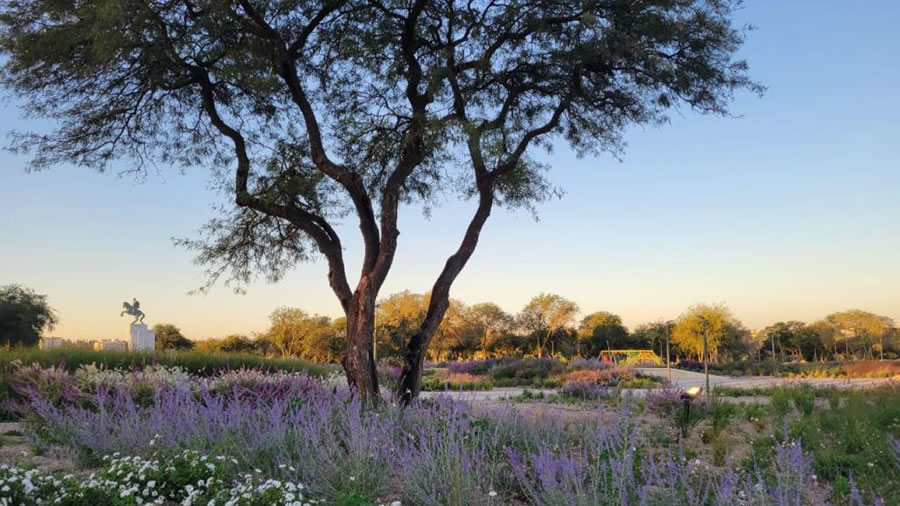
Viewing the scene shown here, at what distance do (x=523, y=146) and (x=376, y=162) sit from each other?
2616 mm

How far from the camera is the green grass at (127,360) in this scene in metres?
11.8

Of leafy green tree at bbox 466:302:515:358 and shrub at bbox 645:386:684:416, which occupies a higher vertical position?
leafy green tree at bbox 466:302:515:358

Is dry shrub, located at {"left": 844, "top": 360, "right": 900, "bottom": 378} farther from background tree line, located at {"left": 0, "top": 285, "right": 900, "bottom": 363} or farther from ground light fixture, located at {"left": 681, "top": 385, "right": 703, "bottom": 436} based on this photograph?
ground light fixture, located at {"left": 681, "top": 385, "right": 703, "bottom": 436}

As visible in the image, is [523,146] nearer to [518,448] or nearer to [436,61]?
[436,61]

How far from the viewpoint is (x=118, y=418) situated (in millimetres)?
6316

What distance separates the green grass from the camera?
1176 centimetres

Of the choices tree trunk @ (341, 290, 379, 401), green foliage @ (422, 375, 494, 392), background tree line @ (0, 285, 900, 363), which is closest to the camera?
tree trunk @ (341, 290, 379, 401)

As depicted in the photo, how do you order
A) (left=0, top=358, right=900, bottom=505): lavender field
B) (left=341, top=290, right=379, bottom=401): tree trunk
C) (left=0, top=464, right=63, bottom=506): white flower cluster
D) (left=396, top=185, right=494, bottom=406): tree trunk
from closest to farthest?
(left=0, top=358, right=900, bottom=505): lavender field < (left=0, top=464, right=63, bottom=506): white flower cluster < (left=341, top=290, right=379, bottom=401): tree trunk < (left=396, top=185, right=494, bottom=406): tree trunk

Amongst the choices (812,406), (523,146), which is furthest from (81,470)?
(812,406)

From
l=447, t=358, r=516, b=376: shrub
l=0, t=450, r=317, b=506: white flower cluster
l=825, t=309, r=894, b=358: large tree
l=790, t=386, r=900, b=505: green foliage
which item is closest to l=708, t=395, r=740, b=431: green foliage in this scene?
l=790, t=386, r=900, b=505: green foliage

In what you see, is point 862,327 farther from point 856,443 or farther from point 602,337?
point 856,443

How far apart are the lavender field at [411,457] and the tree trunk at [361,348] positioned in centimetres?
56

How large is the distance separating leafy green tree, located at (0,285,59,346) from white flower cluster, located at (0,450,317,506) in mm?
32836

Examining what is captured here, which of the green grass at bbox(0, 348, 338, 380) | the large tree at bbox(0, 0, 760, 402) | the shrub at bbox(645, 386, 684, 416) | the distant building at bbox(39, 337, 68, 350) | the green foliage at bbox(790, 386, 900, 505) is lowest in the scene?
the green foliage at bbox(790, 386, 900, 505)
